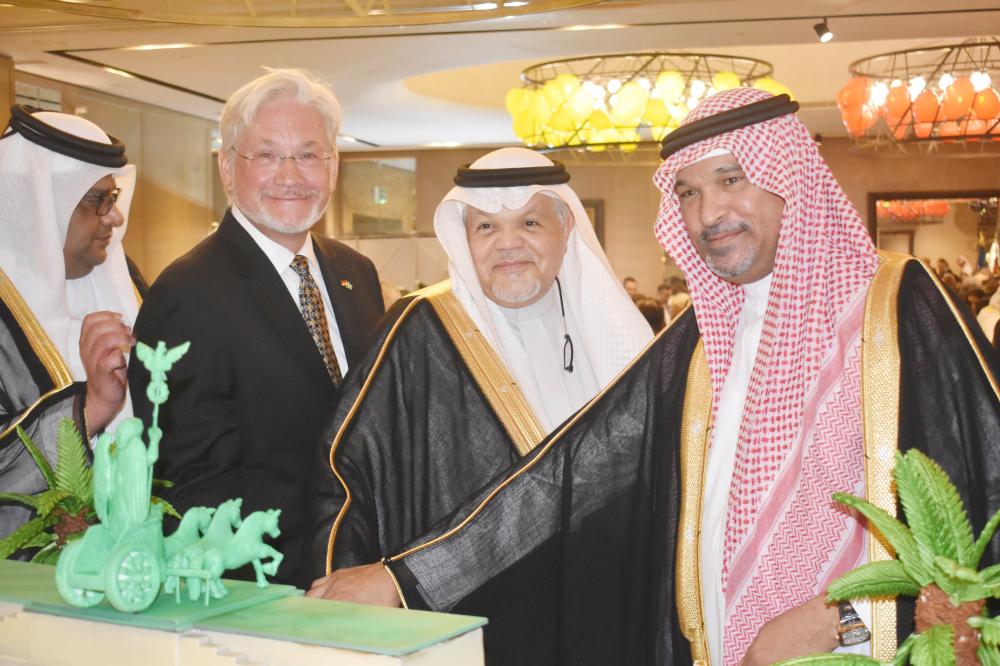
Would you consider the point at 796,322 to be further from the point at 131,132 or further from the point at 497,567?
the point at 131,132

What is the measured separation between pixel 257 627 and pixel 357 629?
0.36ft

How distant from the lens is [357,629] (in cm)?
120

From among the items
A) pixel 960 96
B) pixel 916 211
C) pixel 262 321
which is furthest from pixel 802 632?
pixel 916 211

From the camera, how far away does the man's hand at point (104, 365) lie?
2.54 meters

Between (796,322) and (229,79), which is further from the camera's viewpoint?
(229,79)

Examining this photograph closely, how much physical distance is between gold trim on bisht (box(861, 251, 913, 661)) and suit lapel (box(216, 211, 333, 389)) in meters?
1.43

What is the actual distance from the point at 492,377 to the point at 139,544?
165cm

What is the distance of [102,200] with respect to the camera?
10.3 feet

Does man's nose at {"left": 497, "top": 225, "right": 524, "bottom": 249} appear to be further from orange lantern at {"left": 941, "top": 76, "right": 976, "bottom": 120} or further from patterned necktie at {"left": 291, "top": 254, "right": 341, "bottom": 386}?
orange lantern at {"left": 941, "top": 76, "right": 976, "bottom": 120}

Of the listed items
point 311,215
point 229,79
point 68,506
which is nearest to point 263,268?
point 311,215

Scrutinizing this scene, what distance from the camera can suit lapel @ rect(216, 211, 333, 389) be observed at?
2.93 m

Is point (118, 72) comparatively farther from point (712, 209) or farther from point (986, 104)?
point (712, 209)

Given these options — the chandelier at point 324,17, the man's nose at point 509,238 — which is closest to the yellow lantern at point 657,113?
the man's nose at point 509,238

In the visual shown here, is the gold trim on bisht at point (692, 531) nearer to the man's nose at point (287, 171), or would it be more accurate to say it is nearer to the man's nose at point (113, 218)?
the man's nose at point (287, 171)
